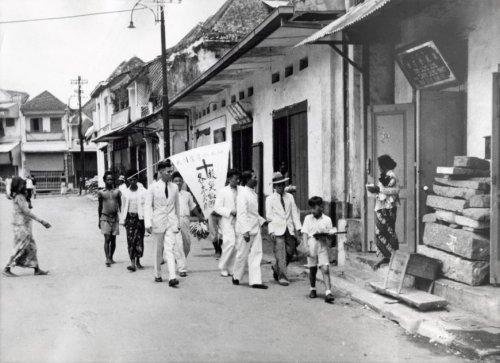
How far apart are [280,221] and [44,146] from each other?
4555 cm

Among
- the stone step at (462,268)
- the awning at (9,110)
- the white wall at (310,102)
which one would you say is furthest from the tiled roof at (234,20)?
the awning at (9,110)

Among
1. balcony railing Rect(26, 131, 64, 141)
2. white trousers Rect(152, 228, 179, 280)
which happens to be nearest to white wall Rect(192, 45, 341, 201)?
white trousers Rect(152, 228, 179, 280)

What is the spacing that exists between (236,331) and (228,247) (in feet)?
10.5

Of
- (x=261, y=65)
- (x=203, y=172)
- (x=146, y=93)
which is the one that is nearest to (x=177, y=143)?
(x=146, y=93)

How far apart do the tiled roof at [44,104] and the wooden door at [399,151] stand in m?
45.0

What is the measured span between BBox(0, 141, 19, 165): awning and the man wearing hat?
144 ft

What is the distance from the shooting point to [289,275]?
9125 mm

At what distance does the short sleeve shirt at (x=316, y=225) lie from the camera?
24.3 ft

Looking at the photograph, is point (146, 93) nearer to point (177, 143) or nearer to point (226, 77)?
point (177, 143)

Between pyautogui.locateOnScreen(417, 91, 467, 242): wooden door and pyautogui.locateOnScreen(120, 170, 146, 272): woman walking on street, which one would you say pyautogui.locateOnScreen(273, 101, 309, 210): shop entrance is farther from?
pyautogui.locateOnScreen(417, 91, 467, 242): wooden door

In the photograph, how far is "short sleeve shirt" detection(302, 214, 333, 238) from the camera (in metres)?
7.39

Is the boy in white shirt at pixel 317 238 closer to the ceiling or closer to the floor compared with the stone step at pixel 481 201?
closer to the floor

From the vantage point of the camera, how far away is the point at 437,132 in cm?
793

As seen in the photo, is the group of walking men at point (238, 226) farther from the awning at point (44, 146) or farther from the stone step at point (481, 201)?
the awning at point (44, 146)
